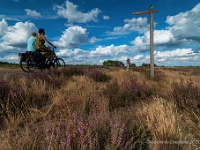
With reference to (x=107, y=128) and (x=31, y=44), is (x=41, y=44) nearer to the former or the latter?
(x=31, y=44)

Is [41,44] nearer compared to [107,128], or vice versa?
[107,128]

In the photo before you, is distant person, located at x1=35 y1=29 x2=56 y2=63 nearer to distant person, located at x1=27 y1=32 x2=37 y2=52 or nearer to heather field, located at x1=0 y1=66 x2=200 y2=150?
distant person, located at x1=27 y1=32 x2=37 y2=52

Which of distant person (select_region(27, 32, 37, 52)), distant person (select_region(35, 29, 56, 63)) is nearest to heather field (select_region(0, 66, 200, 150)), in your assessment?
distant person (select_region(35, 29, 56, 63))

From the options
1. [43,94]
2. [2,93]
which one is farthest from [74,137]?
[43,94]

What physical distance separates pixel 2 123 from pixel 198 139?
323 cm

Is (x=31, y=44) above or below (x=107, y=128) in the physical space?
above

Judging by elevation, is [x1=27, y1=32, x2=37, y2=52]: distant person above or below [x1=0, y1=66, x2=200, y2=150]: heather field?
above

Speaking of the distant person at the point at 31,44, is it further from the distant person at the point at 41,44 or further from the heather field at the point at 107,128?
the heather field at the point at 107,128

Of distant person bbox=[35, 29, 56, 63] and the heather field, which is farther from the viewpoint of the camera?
distant person bbox=[35, 29, 56, 63]

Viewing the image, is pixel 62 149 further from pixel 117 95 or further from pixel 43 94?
pixel 43 94

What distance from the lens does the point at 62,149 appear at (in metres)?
1.68

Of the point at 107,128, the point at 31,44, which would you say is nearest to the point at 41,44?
the point at 31,44

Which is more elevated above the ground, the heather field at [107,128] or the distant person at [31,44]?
the distant person at [31,44]

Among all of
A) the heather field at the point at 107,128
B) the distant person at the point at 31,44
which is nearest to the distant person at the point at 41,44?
the distant person at the point at 31,44
